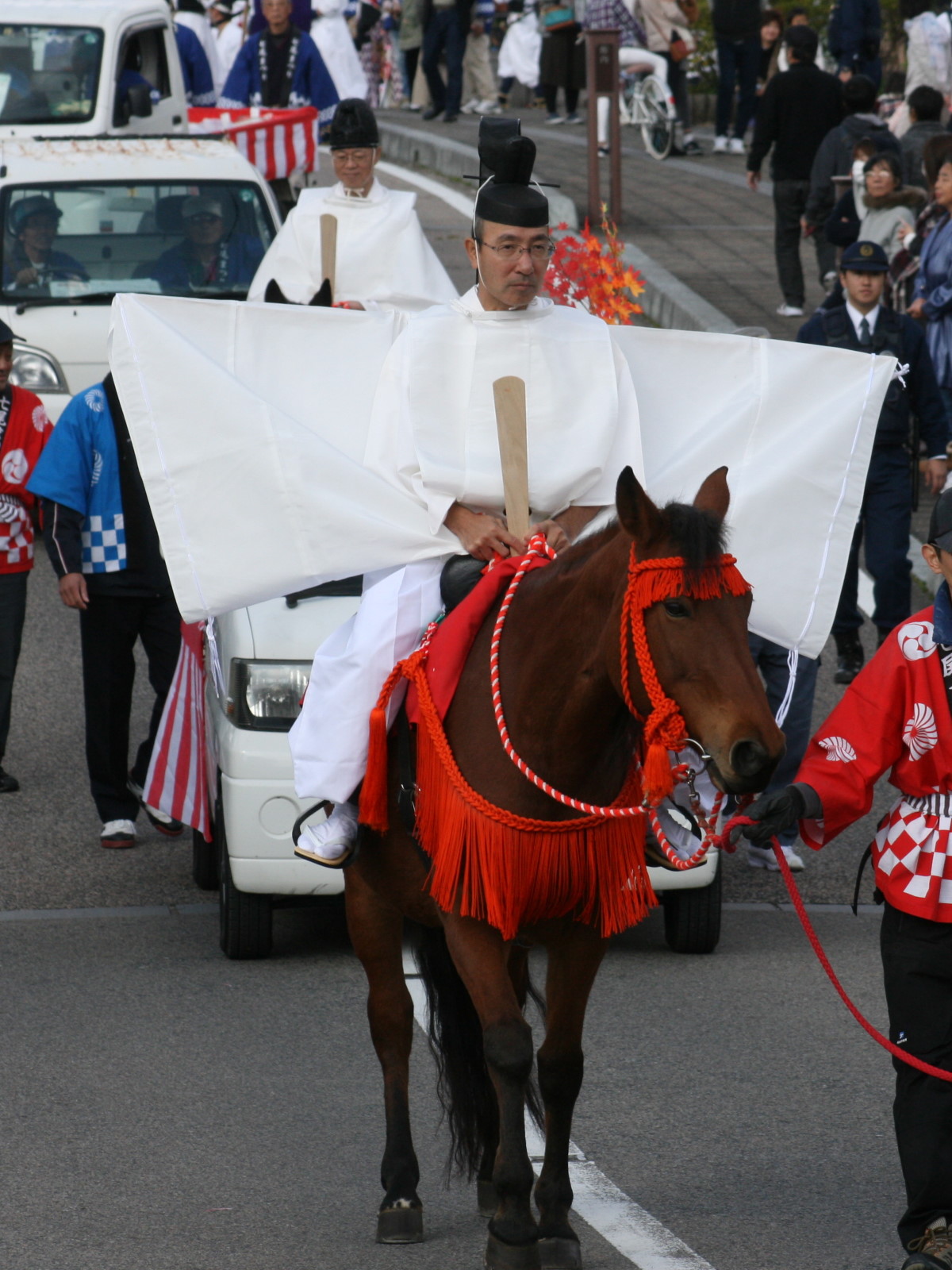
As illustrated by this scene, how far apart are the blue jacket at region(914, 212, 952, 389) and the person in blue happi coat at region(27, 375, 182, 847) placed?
227 inches

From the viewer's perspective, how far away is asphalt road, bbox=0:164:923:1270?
15.7 feet

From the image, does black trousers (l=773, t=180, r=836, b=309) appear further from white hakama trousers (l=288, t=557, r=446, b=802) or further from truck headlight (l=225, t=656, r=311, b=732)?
white hakama trousers (l=288, t=557, r=446, b=802)

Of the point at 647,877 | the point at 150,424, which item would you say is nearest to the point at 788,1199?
the point at 647,877

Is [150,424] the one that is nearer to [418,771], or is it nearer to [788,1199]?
[418,771]

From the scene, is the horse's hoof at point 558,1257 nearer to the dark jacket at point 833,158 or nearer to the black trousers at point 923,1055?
the black trousers at point 923,1055

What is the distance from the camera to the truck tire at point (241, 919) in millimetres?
6879

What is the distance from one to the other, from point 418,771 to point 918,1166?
57.9 inches

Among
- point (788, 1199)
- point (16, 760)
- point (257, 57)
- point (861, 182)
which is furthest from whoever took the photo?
point (257, 57)

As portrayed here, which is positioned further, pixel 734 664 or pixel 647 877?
pixel 647 877

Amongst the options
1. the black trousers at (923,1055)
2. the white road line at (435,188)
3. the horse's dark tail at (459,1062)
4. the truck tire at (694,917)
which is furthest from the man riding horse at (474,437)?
the white road line at (435,188)

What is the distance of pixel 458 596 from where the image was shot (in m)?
4.88

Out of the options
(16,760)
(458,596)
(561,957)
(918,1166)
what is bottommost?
(16,760)

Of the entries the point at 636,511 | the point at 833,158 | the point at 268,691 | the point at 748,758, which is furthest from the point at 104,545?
the point at 833,158

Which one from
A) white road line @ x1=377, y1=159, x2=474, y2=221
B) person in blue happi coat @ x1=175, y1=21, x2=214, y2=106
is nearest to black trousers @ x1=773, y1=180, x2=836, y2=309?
white road line @ x1=377, y1=159, x2=474, y2=221
